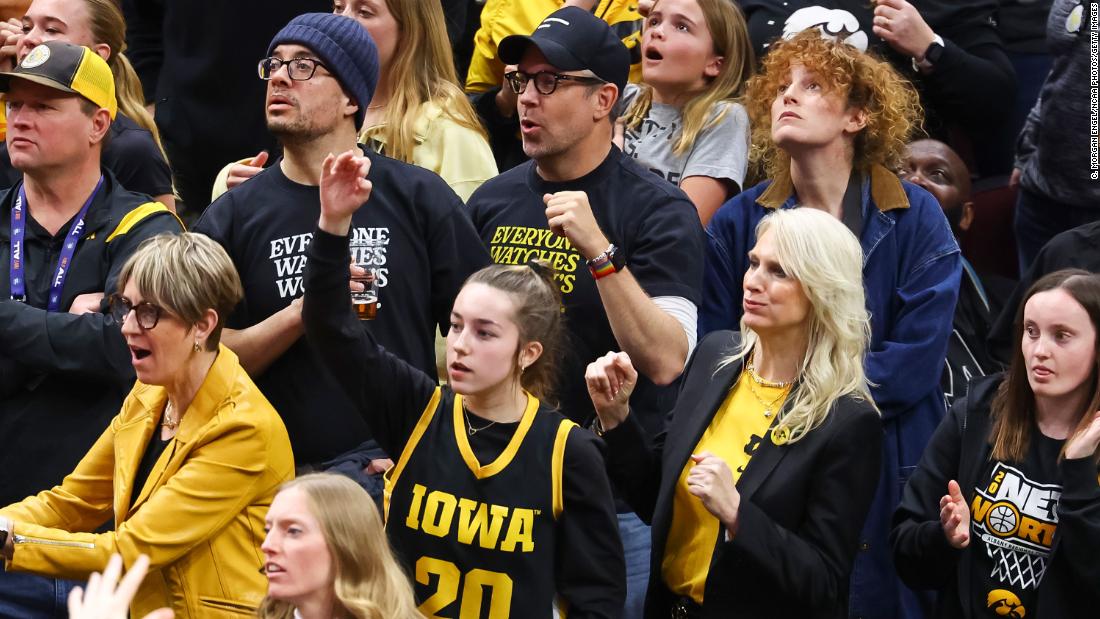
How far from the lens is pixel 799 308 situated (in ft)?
15.0

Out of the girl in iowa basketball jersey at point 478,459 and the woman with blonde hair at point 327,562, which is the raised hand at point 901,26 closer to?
the girl in iowa basketball jersey at point 478,459

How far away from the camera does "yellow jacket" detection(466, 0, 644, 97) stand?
6.89m

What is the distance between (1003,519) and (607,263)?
1331 millimetres

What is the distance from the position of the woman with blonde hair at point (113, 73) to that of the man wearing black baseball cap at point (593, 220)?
121cm

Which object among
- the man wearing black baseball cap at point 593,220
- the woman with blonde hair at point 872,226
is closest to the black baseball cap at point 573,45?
the man wearing black baseball cap at point 593,220

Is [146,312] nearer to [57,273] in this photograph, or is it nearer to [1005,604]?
[57,273]

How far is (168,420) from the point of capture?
456cm

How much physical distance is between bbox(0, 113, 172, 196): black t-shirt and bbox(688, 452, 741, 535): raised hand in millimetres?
2475

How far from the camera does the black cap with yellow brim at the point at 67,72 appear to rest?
517cm

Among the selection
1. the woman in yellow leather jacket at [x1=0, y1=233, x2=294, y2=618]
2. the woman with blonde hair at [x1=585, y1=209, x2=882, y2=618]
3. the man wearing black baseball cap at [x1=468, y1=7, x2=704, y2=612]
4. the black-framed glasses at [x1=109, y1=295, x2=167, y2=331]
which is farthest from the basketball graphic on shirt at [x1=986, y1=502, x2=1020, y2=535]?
the black-framed glasses at [x1=109, y1=295, x2=167, y2=331]

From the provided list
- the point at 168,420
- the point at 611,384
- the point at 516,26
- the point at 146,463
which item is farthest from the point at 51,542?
the point at 516,26

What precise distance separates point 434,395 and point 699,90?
7.50ft

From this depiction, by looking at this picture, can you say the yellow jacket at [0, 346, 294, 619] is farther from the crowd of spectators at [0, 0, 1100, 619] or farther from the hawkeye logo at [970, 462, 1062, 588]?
the hawkeye logo at [970, 462, 1062, 588]

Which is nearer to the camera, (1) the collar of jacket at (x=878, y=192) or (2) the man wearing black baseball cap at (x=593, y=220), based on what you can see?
A: (2) the man wearing black baseball cap at (x=593, y=220)
